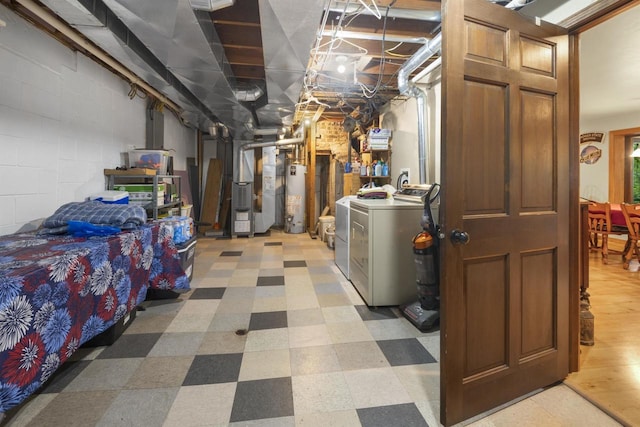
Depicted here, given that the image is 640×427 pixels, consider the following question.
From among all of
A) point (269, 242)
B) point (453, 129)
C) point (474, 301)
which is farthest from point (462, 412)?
point (269, 242)

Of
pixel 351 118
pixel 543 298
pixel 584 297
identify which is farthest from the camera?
pixel 351 118

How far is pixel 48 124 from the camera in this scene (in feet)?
Answer: 7.68

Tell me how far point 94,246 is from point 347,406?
5.68 feet

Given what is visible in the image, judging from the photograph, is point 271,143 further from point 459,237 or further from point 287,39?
point 459,237

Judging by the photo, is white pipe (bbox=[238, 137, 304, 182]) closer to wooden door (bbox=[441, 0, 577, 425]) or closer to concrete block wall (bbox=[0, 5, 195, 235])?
concrete block wall (bbox=[0, 5, 195, 235])

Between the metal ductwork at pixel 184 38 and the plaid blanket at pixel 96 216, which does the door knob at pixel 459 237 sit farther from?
the plaid blanket at pixel 96 216

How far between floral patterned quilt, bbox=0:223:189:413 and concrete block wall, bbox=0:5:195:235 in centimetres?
40

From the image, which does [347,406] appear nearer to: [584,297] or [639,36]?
[584,297]

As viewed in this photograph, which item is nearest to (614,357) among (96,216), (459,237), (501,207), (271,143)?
(501,207)

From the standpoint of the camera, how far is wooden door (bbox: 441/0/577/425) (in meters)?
1.36

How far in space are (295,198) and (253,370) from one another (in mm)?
5215

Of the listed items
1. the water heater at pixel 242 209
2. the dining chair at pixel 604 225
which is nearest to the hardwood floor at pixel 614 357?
the dining chair at pixel 604 225

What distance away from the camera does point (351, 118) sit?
5.74 metres

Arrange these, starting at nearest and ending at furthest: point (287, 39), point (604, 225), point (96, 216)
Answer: point (96, 216)
point (287, 39)
point (604, 225)
